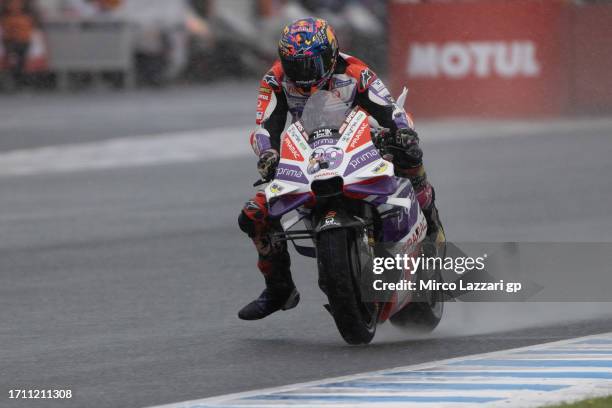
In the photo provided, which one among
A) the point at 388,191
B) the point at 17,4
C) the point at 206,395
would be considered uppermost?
the point at 17,4

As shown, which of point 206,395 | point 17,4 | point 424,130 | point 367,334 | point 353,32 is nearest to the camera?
point 206,395

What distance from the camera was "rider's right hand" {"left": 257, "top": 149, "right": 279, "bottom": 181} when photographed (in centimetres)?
760

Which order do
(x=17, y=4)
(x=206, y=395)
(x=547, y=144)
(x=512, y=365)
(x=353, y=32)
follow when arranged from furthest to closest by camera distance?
(x=353, y=32) → (x=17, y=4) → (x=547, y=144) → (x=512, y=365) → (x=206, y=395)

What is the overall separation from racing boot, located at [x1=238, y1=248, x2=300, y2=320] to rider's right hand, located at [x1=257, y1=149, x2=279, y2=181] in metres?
0.53

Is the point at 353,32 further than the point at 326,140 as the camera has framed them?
Yes

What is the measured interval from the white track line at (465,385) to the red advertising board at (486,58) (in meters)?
14.6

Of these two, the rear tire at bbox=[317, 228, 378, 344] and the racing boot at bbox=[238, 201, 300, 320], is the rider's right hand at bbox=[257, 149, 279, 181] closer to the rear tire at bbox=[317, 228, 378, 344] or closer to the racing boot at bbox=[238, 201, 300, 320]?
the racing boot at bbox=[238, 201, 300, 320]

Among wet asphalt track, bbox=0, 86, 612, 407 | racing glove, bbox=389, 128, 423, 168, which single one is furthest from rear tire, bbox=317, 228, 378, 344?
racing glove, bbox=389, 128, 423, 168

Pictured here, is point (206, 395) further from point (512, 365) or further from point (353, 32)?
point (353, 32)

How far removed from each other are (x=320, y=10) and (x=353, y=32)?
46.1 inches

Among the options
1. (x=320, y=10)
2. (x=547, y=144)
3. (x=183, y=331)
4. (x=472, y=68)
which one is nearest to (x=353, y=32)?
(x=320, y=10)

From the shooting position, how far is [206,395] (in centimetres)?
653

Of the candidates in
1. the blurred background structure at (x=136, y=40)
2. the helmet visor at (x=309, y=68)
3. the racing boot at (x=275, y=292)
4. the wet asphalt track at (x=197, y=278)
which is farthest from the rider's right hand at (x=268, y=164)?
the blurred background structure at (x=136, y=40)

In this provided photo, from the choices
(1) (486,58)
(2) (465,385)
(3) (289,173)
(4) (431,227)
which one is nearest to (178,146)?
(1) (486,58)
